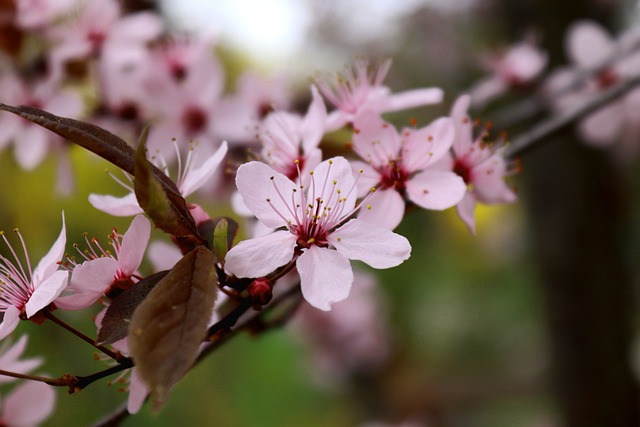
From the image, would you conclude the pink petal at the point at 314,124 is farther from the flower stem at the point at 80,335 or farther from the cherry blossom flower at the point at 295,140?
the flower stem at the point at 80,335

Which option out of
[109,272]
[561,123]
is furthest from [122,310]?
[561,123]

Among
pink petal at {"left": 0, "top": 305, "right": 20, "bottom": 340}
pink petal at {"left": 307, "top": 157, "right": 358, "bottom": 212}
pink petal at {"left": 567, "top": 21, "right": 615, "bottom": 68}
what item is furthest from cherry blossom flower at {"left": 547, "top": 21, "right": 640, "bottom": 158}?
pink petal at {"left": 0, "top": 305, "right": 20, "bottom": 340}

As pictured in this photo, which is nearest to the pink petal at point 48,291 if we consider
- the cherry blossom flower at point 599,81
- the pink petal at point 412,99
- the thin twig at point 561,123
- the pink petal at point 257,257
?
the pink petal at point 257,257

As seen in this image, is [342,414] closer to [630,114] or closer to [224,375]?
[224,375]

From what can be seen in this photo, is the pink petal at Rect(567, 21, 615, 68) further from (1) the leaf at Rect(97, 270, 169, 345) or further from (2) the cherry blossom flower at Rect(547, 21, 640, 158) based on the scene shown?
(1) the leaf at Rect(97, 270, 169, 345)

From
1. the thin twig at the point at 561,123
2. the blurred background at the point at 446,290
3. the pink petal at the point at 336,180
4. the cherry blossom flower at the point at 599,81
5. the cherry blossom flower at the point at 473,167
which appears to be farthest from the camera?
the blurred background at the point at 446,290
